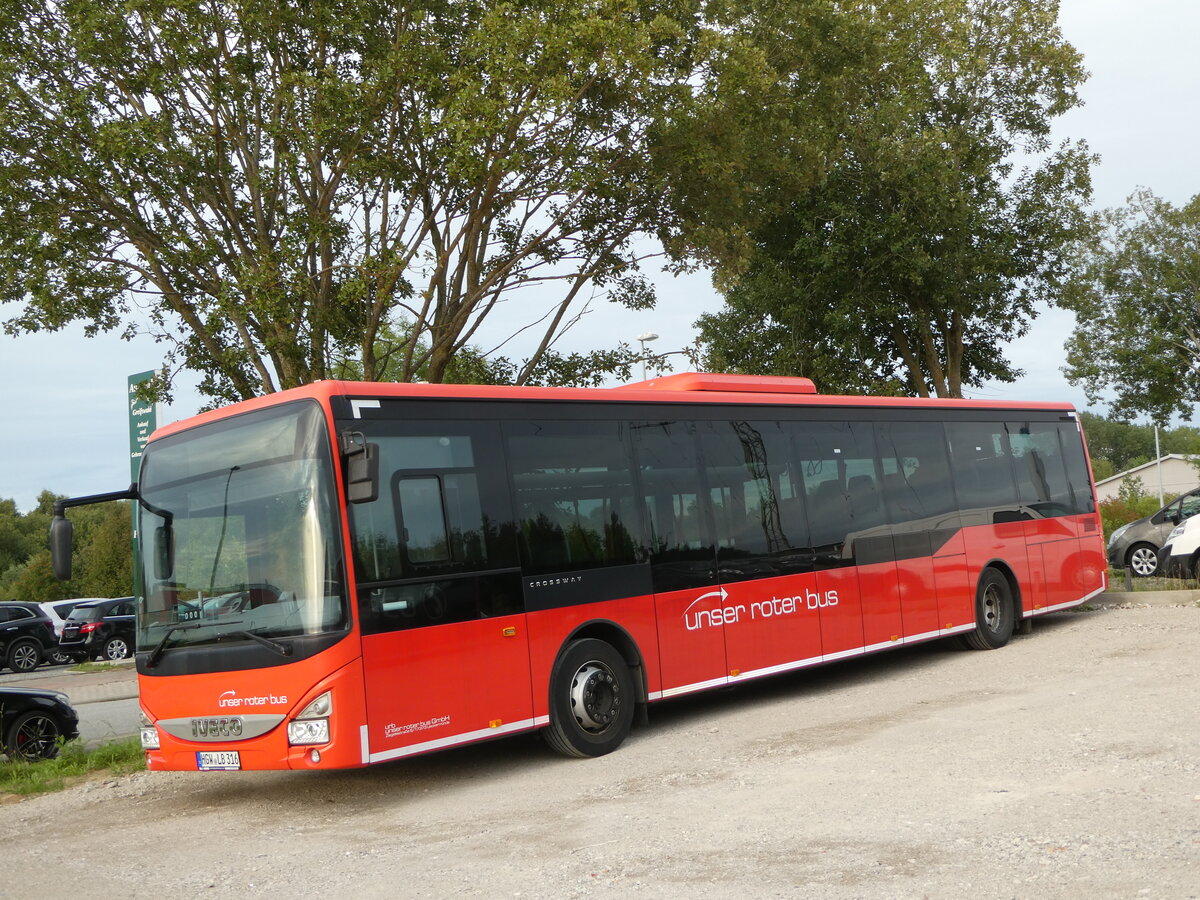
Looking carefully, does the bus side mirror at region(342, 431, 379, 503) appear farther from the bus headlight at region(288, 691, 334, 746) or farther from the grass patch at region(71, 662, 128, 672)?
the grass patch at region(71, 662, 128, 672)

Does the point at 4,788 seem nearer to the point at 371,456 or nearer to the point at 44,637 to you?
the point at 371,456

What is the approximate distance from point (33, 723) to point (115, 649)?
2116cm

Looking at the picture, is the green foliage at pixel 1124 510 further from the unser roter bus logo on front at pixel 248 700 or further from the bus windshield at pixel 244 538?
the unser roter bus logo on front at pixel 248 700

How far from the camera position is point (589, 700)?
392 inches

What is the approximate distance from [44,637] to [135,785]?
2295cm

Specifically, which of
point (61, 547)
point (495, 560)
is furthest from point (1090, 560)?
point (61, 547)

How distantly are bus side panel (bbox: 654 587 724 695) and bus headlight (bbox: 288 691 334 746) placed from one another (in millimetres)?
3429

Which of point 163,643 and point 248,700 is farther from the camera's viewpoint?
point 163,643

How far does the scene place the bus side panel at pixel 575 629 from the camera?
31.4 feet

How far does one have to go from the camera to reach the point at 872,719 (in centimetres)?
1036

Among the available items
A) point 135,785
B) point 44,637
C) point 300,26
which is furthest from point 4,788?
point 44,637

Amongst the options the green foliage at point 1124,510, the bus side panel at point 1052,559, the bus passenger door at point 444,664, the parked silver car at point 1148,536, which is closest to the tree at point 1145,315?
the green foliage at point 1124,510

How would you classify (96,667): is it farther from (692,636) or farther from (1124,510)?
(1124,510)

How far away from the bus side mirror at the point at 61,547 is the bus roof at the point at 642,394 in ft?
3.82
